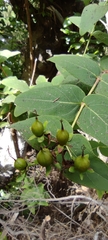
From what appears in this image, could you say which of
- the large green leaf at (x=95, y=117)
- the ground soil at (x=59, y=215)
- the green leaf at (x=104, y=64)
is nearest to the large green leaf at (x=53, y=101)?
the large green leaf at (x=95, y=117)

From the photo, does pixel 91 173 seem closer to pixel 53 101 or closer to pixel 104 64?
pixel 53 101

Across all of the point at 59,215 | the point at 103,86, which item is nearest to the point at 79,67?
the point at 103,86

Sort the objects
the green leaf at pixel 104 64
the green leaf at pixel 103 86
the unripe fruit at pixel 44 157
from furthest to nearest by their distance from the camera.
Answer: the green leaf at pixel 104 64
the green leaf at pixel 103 86
the unripe fruit at pixel 44 157

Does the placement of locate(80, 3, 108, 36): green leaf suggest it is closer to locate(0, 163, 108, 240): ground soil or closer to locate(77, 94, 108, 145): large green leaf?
locate(77, 94, 108, 145): large green leaf

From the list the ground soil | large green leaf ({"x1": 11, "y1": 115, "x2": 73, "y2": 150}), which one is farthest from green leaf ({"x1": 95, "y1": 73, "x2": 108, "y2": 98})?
the ground soil

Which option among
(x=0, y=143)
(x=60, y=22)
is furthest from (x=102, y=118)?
(x=60, y=22)

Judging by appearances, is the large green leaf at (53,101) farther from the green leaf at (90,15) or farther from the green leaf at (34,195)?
the green leaf at (34,195)

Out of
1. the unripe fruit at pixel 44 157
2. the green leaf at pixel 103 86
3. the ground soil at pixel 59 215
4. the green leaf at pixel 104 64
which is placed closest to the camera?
the unripe fruit at pixel 44 157
